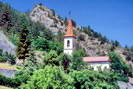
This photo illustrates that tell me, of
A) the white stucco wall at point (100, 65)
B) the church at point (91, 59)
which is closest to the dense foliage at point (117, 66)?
the church at point (91, 59)

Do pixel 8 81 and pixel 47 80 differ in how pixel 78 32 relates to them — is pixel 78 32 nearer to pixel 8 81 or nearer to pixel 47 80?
pixel 8 81

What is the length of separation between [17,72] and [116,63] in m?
47.7

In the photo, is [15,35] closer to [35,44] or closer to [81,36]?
[35,44]

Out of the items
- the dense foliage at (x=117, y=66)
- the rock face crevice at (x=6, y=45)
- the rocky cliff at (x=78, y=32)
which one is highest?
the rocky cliff at (x=78, y=32)

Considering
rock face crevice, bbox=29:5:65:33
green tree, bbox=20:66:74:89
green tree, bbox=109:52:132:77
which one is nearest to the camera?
green tree, bbox=20:66:74:89

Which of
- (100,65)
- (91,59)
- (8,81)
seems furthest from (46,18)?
(8,81)

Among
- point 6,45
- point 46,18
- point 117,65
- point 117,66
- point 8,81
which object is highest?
point 46,18

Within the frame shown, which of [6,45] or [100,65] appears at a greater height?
[6,45]

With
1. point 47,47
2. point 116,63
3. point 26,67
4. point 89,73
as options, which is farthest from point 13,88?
point 116,63

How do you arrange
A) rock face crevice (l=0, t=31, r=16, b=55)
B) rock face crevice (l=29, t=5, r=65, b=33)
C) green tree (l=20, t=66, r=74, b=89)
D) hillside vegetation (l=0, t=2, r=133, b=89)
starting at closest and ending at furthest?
1. green tree (l=20, t=66, r=74, b=89)
2. hillside vegetation (l=0, t=2, r=133, b=89)
3. rock face crevice (l=0, t=31, r=16, b=55)
4. rock face crevice (l=29, t=5, r=65, b=33)

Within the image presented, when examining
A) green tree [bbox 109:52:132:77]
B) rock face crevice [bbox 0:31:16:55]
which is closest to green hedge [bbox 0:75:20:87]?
rock face crevice [bbox 0:31:16:55]

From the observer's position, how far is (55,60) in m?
62.2

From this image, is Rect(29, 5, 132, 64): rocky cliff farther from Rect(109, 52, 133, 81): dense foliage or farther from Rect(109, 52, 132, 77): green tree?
Rect(109, 52, 133, 81): dense foliage

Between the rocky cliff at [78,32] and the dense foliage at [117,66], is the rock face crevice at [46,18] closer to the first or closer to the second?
the rocky cliff at [78,32]
